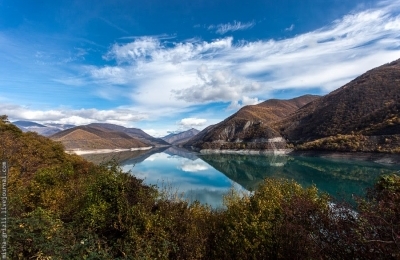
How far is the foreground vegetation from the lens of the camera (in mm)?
7102

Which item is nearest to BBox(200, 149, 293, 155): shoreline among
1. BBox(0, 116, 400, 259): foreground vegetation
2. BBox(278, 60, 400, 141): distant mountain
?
BBox(278, 60, 400, 141): distant mountain

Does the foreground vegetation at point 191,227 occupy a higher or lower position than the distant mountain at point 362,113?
lower

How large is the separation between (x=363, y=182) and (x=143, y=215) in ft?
214

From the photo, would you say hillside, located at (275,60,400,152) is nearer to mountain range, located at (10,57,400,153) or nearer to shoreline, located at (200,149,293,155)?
mountain range, located at (10,57,400,153)

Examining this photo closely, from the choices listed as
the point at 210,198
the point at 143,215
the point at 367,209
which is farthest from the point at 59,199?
the point at 210,198

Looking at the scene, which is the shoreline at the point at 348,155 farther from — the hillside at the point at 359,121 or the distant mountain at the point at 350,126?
the hillside at the point at 359,121

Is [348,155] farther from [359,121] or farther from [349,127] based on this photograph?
[359,121]

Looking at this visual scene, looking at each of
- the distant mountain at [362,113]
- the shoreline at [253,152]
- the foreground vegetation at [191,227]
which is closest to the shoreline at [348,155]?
the shoreline at [253,152]

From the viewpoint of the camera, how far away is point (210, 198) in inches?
1897

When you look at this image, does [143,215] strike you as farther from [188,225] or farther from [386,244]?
[386,244]

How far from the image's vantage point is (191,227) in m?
11.9

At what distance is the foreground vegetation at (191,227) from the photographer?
710 centimetres

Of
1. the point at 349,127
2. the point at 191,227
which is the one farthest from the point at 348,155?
the point at 191,227

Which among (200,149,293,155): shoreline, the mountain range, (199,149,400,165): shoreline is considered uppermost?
the mountain range
